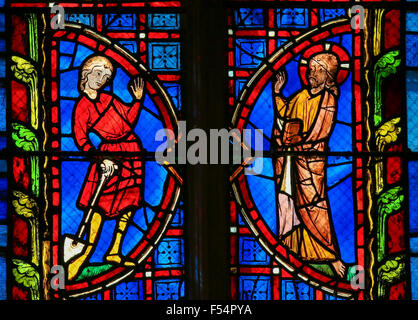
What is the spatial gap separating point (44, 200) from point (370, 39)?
2.27 meters

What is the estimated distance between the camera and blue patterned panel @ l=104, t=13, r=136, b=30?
6109 mm

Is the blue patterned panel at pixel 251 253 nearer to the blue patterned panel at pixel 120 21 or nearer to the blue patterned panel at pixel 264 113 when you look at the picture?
the blue patterned panel at pixel 264 113

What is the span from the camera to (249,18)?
242 inches

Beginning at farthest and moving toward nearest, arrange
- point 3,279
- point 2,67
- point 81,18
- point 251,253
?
1. point 81,18
2. point 2,67
3. point 251,253
4. point 3,279

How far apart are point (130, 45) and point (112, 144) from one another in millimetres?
640

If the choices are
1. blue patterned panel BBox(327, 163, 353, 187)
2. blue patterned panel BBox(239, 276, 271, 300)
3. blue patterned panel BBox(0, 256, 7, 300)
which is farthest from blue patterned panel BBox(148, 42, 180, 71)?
blue patterned panel BBox(0, 256, 7, 300)

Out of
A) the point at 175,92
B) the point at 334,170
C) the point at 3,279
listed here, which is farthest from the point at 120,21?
the point at 3,279

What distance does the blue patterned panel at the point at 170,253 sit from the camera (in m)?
5.91

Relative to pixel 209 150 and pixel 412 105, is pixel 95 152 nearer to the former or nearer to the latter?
pixel 209 150

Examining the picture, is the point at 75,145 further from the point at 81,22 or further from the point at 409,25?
the point at 409,25

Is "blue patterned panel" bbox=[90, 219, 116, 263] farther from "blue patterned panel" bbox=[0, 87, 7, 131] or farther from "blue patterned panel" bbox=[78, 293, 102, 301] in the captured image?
"blue patterned panel" bbox=[0, 87, 7, 131]

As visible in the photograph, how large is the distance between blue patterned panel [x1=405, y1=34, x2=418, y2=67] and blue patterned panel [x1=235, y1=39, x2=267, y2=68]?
0.90 metres

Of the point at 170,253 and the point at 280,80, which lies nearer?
the point at 170,253
